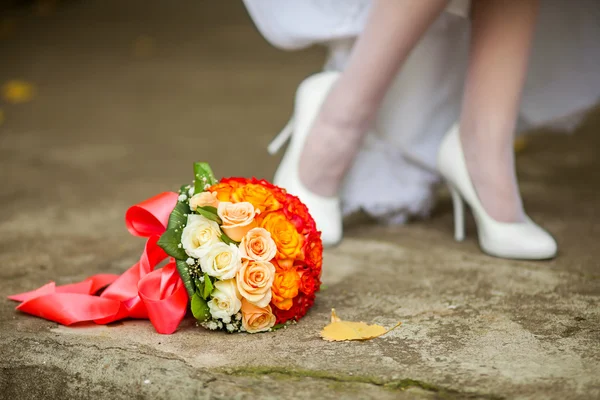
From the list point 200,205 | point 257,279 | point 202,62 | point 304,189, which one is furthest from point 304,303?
point 202,62

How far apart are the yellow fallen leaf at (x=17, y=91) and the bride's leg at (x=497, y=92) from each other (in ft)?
6.63

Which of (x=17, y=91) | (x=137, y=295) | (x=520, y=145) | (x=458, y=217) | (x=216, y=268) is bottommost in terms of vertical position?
(x=17, y=91)

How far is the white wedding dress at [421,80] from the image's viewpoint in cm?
165

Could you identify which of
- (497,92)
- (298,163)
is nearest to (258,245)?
(298,163)

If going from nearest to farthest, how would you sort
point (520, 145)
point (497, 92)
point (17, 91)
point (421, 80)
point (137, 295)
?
1. point (137, 295)
2. point (497, 92)
3. point (421, 80)
4. point (520, 145)
5. point (17, 91)

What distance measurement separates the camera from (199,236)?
1019 mm

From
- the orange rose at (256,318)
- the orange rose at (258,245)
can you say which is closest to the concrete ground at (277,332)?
the orange rose at (256,318)

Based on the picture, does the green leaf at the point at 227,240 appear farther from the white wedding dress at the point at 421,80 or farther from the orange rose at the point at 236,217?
the white wedding dress at the point at 421,80

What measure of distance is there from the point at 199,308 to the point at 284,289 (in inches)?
4.8

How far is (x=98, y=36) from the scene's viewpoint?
13.5ft

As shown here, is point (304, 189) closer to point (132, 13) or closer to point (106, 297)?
point (106, 297)

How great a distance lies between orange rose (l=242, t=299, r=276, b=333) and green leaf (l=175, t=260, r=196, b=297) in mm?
77

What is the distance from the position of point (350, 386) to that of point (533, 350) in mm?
267

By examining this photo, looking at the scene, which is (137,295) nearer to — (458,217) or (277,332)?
(277,332)
